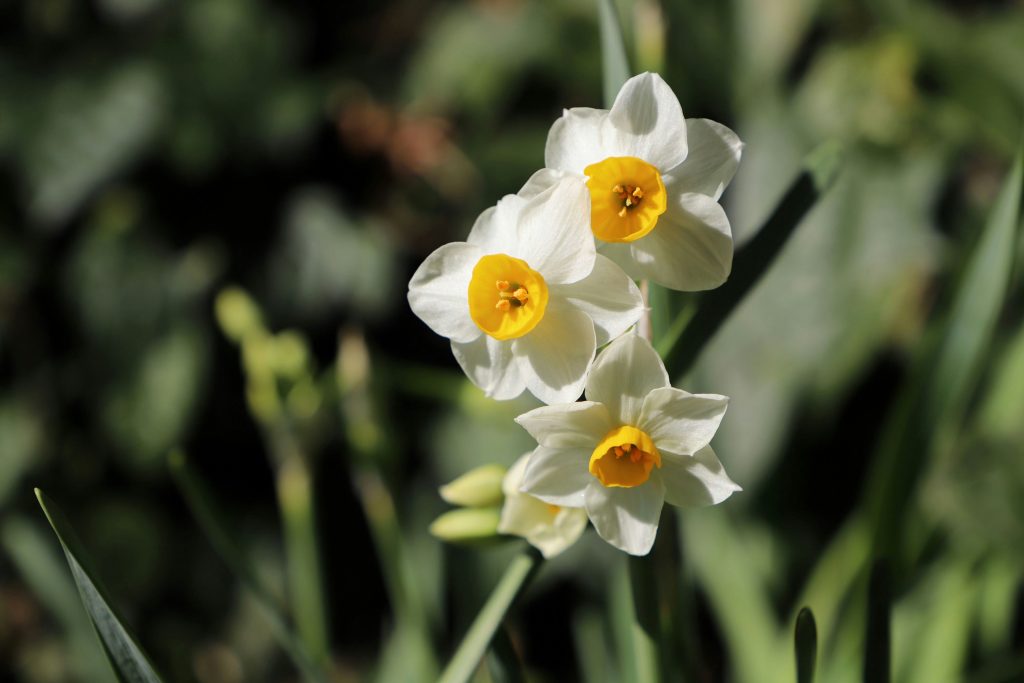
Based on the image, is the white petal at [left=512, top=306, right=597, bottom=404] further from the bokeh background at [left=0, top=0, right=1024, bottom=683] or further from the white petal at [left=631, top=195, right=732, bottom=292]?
the bokeh background at [left=0, top=0, right=1024, bottom=683]

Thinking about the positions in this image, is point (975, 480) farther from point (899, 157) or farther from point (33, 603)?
point (33, 603)

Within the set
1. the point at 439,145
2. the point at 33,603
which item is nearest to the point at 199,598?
the point at 33,603

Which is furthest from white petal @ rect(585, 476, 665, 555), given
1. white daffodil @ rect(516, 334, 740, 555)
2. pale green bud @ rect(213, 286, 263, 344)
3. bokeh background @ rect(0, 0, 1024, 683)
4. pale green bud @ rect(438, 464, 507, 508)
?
pale green bud @ rect(213, 286, 263, 344)

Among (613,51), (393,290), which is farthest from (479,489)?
(393,290)

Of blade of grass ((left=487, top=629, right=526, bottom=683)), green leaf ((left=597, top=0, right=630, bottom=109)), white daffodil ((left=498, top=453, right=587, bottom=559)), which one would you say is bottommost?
blade of grass ((left=487, top=629, right=526, bottom=683))

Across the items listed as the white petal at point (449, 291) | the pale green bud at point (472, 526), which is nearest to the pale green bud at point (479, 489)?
the pale green bud at point (472, 526)
